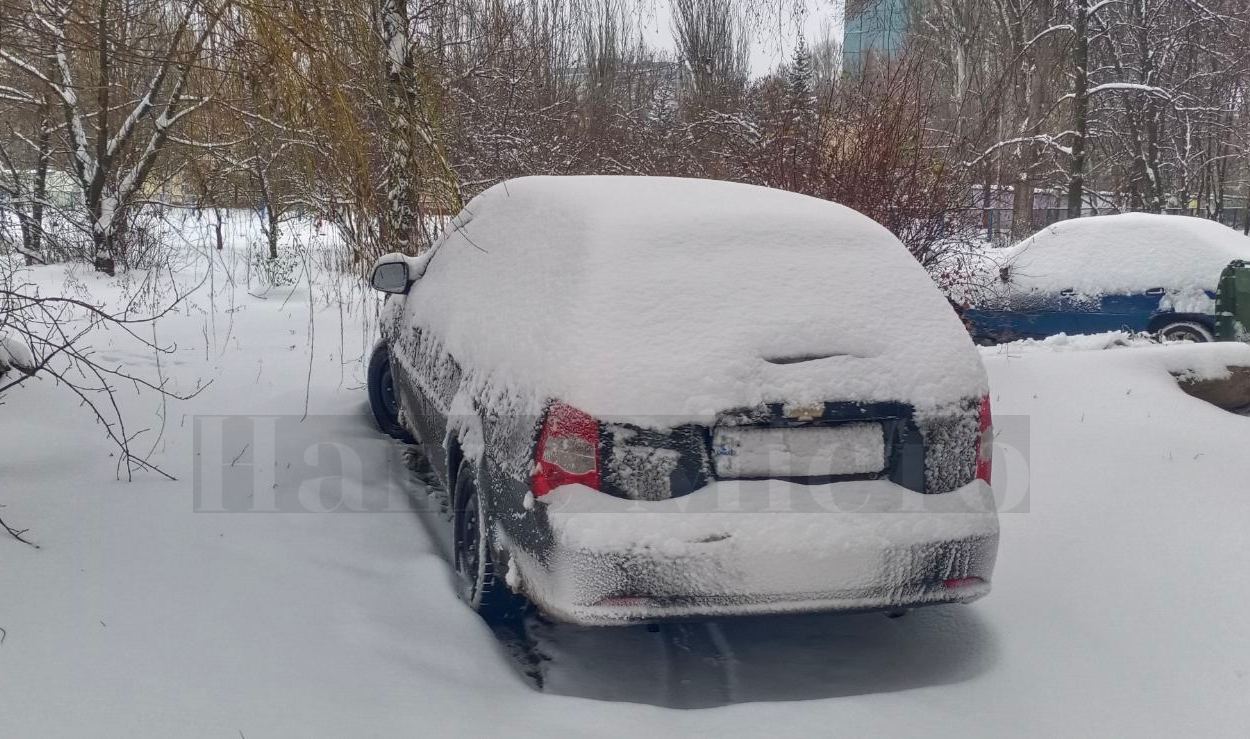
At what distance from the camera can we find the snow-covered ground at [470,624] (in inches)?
104

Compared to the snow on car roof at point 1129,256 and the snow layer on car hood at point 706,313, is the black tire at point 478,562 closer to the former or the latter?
the snow layer on car hood at point 706,313

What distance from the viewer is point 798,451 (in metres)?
2.80

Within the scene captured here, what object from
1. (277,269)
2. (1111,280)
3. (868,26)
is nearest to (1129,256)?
(1111,280)

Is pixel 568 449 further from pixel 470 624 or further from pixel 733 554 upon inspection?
pixel 470 624

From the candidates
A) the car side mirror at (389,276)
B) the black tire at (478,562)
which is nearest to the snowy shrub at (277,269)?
the car side mirror at (389,276)

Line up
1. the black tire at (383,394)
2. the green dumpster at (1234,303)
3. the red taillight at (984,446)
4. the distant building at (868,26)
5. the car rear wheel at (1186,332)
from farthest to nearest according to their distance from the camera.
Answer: the distant building at (868,26) → the car rear wheel at (1186,332) → the green dumpster at (1234,303) → the black tire at (383,394) → the red taillight at (984,446)

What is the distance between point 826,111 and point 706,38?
1831 cm

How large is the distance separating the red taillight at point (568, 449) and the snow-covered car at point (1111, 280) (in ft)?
24.8

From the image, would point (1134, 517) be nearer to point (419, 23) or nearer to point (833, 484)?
point (833, 484)

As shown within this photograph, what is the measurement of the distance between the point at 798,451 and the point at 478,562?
1243 millimetres

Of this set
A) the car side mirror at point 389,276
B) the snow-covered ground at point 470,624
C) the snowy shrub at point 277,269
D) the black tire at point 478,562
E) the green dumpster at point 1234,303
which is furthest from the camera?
the snowy shrub at point 277,269

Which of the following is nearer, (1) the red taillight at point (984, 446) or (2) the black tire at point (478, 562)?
(1) the red taillight at point (984, 446)

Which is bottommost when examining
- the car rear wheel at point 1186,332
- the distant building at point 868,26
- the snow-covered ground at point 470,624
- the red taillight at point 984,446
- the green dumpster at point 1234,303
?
the snow-covered ground at point 470,624

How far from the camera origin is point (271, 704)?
2.56 m
